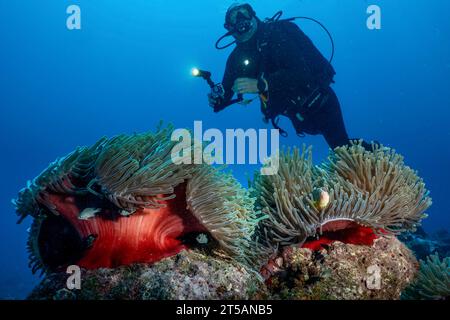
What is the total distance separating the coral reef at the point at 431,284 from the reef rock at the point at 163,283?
5.60 feet

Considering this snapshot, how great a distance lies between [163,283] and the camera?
2.37m

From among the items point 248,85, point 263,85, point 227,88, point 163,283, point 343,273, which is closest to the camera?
point 163,283

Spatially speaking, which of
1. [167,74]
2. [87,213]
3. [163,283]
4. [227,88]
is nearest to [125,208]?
[87,213]

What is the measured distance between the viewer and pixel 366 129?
299ft

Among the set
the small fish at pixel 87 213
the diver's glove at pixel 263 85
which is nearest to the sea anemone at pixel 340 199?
the small fish at pixel 87 213

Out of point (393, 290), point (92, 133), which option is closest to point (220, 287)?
point (393, 290)

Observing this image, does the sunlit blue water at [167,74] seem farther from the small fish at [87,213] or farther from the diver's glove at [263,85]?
the small fish at [87,213]

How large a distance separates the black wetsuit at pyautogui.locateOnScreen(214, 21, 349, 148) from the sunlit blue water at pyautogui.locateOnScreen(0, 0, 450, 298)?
56.6 m

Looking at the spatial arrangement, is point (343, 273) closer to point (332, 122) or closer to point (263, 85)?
point (263, 85)

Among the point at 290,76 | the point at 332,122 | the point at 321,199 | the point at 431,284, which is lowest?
the point at 431,284

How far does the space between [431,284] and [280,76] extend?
5194 mm

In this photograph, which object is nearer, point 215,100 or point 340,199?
point 340,199

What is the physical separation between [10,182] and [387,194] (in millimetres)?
77210

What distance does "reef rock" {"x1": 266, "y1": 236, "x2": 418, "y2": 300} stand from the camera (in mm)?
2906
